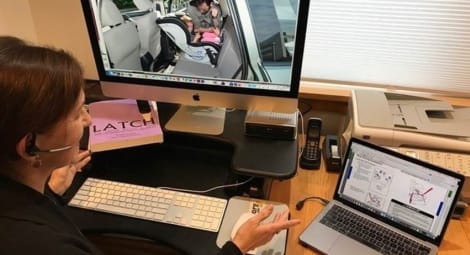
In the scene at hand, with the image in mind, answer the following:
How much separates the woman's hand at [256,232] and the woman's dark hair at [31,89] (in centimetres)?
46

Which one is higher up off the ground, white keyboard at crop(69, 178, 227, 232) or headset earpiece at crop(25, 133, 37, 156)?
headset earpiece at crop(25, 133, 37, 156)

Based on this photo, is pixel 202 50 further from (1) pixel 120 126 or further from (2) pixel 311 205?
(2) pixel 311 205

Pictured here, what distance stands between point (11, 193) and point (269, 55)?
0.67m

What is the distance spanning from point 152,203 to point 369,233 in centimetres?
57

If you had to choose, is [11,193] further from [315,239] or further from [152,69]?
[315,239]

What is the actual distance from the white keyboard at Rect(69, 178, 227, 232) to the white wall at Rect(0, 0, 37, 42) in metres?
0.65

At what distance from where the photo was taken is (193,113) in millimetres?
1290

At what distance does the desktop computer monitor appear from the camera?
3.37 ft

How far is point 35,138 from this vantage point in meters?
0.69

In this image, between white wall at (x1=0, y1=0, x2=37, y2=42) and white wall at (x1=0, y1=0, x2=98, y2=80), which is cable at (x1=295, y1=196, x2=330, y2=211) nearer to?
white wall at (x1=0, y1=0, x2=98, y2=80)

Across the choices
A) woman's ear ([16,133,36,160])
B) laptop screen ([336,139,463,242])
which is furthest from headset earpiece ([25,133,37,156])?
laptop screen ([336,139,463,242])

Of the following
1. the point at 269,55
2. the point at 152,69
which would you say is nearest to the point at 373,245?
the point at 269,55

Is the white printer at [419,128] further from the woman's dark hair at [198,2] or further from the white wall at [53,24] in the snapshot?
the white wall at [53,24]

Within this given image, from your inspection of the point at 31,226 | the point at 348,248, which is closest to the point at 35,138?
the point at 31,226
